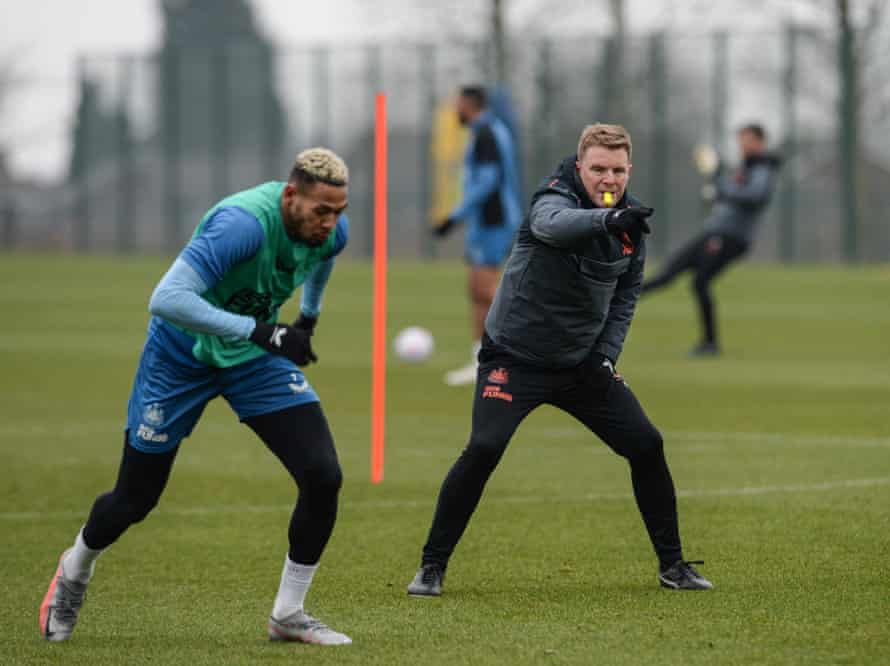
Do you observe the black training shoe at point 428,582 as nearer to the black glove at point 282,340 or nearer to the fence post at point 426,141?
the black glove at point 282,340

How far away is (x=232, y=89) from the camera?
4791 centimetres

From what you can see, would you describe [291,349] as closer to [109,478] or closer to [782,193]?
[109,478]

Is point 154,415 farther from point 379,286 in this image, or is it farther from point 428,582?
point 379,286

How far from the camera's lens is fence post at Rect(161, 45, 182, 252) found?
1843 inches

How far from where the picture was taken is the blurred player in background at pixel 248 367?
246 inches

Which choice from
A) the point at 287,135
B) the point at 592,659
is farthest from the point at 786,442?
the point at 287,135

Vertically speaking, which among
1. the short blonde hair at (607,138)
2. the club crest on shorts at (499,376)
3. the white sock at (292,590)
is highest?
the short blonde hair at (607,138)

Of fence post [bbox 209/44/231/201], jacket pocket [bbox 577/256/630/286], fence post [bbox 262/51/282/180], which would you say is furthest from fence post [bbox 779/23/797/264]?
jacket pocket [bbox 577/256/630/286]

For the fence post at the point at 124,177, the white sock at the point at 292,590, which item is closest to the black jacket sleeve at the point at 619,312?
the white sock at the point at 292,590

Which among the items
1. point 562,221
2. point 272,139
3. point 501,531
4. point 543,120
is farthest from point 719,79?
point 562,221

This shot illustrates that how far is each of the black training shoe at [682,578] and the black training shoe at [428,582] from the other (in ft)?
3.16

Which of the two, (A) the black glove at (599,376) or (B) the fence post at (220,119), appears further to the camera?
(B) the fence post at (220,119)

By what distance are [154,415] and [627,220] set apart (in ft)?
6.49

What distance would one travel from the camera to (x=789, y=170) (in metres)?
38.2
